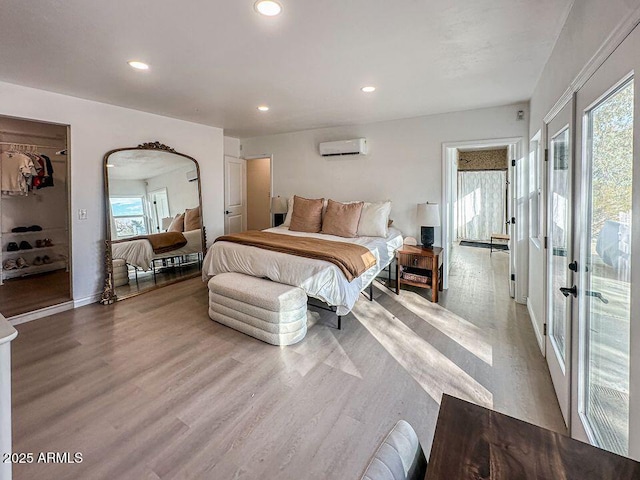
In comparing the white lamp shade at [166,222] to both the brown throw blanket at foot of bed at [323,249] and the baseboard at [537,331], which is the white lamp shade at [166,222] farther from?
the baseboard at [537,331]

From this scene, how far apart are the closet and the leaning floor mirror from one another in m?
0.67

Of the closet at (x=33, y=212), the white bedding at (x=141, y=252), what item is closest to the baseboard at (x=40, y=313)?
the closet at (x=33, y=212)

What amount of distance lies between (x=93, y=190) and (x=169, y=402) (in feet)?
9.84

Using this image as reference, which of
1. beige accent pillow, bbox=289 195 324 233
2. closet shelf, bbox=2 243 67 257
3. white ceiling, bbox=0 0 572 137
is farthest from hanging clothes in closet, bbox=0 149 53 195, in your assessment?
beige accent pillow, bbox=289 195 324 233

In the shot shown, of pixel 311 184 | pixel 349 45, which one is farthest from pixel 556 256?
pixel 311 184

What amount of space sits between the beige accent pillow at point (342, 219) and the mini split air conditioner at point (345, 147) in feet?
3.12

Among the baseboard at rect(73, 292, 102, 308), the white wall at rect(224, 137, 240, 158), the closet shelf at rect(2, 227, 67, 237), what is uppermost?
the white wall at rect(224, 137, 240, 158)

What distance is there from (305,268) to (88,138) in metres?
3.09

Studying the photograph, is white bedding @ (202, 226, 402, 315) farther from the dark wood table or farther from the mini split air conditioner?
the dark wood table

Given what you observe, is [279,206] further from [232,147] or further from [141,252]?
[141,252]

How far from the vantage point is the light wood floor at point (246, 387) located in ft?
5.28

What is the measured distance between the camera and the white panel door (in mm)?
5789

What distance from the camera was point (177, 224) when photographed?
15.2 ft

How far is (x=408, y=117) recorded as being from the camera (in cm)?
436
